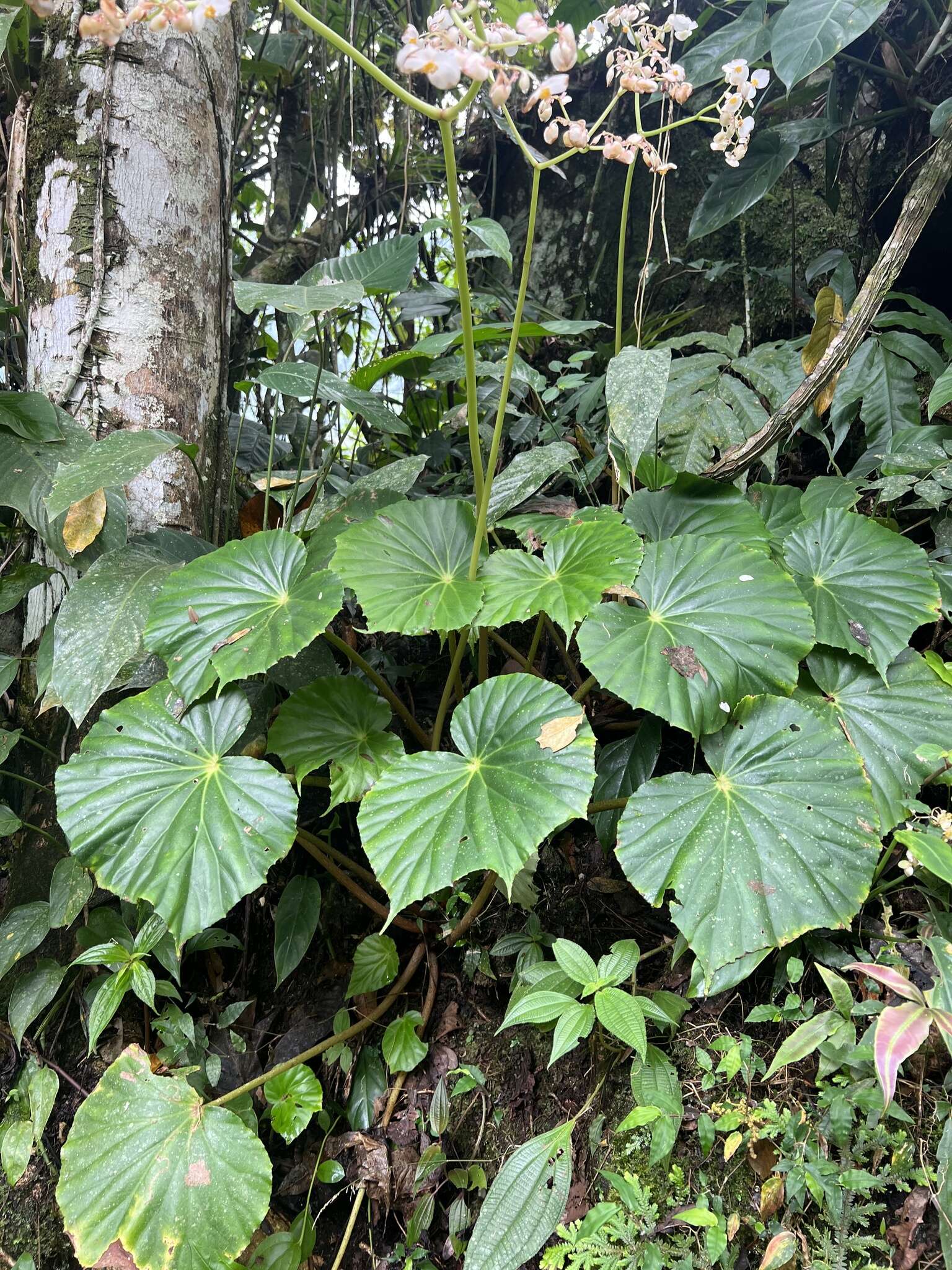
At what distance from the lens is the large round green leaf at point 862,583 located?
3.47 ft

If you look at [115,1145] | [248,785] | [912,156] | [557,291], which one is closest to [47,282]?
[248,785]

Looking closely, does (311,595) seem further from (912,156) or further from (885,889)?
(912,156)

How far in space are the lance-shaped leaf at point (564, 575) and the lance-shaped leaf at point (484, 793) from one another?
95mm

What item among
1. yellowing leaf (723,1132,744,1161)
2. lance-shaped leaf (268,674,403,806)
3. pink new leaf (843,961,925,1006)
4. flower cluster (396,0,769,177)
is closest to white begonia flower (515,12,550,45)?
flower cluster (396,0,769,177)

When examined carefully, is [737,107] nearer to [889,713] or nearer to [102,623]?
[889,713]

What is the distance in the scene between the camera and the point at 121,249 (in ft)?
4.41

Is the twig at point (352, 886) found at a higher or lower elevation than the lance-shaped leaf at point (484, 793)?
lower

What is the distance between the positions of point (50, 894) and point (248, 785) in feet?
1.49

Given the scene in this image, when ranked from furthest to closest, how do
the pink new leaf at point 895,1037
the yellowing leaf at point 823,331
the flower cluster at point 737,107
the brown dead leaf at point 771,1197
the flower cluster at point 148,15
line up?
the yellowing leaf at point 823,331, the flower cluster at point 737,107, the brown dead leaf at point 771,1197, the pink new leaf at point 895,1037, the flower cluster at point 148,15

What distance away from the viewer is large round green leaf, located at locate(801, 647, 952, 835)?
3.24ft

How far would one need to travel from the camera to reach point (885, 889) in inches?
39.8

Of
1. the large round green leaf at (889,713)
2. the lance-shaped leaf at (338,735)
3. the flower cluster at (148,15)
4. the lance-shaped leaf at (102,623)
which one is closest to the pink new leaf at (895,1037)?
the large round green leaf at (889,713)

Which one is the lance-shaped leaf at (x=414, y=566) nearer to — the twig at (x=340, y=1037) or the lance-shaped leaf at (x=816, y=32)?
the twig at (x=340, y=1037)

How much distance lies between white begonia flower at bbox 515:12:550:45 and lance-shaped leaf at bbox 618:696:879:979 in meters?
0.78
